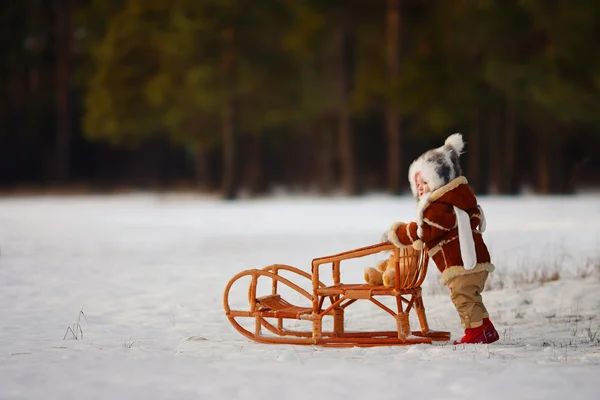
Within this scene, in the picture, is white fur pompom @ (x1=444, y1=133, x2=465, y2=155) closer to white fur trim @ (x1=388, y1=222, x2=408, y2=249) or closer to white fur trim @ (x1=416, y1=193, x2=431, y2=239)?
white fur trim @ (x1=416, y1=193, x2=431, y2=239)

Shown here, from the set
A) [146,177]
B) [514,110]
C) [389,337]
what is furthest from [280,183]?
[389,337]

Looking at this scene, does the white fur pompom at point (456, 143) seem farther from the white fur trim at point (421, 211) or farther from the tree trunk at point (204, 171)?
the tree trunk at point (204, 171)

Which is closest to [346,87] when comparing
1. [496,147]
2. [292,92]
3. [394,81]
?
[292,92]

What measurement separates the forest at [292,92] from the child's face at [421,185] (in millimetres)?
16875

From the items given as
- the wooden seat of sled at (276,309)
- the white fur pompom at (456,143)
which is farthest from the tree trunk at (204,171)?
the white fur pompom at (456,143)

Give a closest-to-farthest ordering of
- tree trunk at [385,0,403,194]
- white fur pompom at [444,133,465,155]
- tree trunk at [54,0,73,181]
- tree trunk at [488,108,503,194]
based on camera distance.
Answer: white fur pompom at [444,133,465,155], tree trunk at [385,0,403,194], tree trunk at [488,108,503,194], tree trunk at [54,0,73,181]

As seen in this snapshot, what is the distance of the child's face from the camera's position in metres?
6.93

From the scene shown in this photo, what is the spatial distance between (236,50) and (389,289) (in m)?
24.3

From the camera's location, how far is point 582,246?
1348cm

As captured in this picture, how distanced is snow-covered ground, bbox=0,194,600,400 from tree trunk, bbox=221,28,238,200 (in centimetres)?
1207

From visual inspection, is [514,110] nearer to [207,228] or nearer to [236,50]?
[236,50]

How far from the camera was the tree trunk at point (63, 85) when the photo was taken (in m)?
37.7

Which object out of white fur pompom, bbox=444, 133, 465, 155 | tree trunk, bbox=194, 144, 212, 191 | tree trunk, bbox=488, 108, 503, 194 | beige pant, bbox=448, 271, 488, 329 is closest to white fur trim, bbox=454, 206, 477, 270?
beige pant, bbox=448, 271, 488, 329

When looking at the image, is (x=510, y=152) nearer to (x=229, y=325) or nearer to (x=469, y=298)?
(x=229, y=325)
